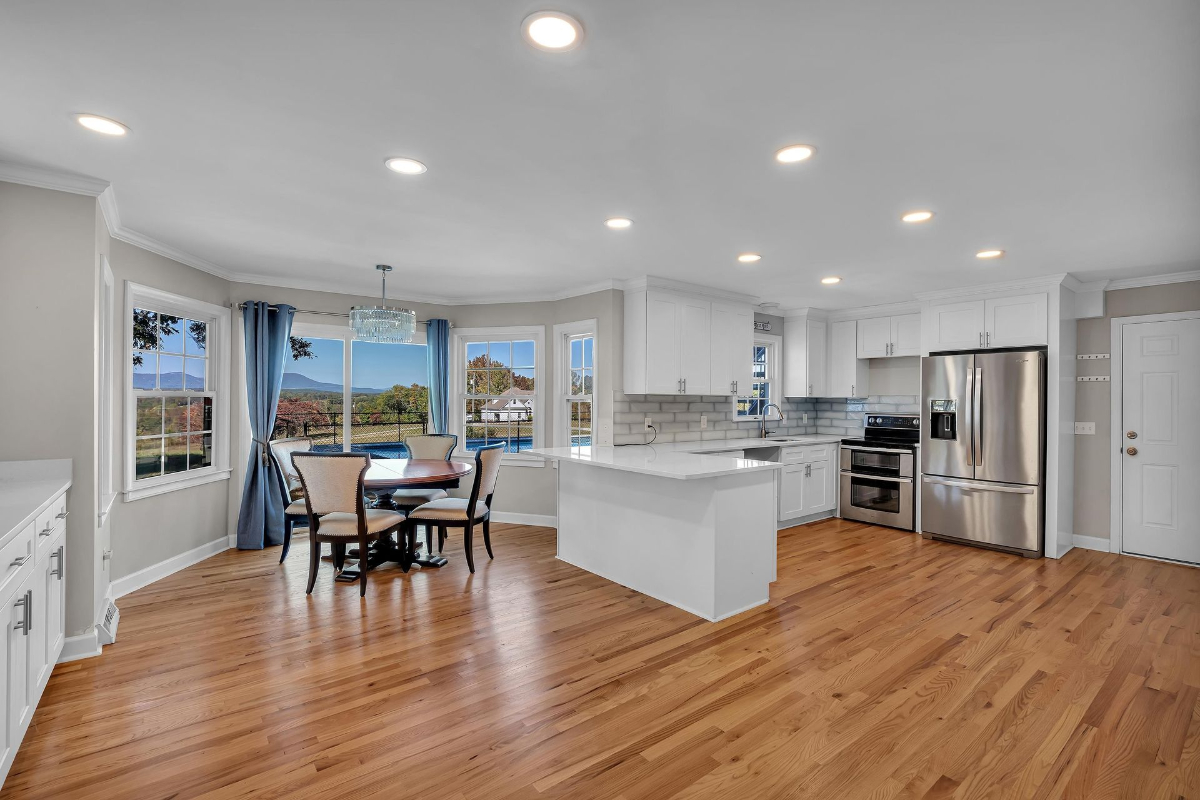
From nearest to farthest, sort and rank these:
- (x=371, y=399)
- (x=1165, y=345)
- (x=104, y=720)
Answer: (x=104, y=720) < (x=1165, y=345) < (x=371, y=399)

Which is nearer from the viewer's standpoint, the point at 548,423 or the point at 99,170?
the point at 99,170

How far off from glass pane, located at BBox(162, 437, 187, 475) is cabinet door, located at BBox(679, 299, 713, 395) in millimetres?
4051

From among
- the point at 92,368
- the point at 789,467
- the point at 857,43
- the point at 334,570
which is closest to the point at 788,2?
the point at 857,43

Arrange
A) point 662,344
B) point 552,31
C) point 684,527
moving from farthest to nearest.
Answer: point 662,344 → point 684,527 → point 552,31

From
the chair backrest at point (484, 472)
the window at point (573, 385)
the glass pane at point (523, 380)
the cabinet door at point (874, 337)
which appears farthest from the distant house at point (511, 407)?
the cabinet door at point (874, 337)

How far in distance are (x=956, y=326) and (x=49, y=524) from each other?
633cm

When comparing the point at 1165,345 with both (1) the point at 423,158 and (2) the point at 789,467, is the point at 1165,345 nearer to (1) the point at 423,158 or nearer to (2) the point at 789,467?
(2) the point at 789,467

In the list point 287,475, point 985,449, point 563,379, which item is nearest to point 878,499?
point 985,449

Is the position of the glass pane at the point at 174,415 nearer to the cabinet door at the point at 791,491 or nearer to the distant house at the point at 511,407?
the distant house at the point at 511,407

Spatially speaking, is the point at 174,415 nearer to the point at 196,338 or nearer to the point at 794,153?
the point at 196,338

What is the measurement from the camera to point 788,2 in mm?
1450

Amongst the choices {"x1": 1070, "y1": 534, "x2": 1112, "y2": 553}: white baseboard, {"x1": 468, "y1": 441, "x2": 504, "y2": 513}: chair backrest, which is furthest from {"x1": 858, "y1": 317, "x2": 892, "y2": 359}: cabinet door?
{"x1": 468, "y1": 441, "x2": 504, "y2": 513}: chair backrest

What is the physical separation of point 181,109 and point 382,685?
8.06ft

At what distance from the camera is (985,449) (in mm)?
4973
